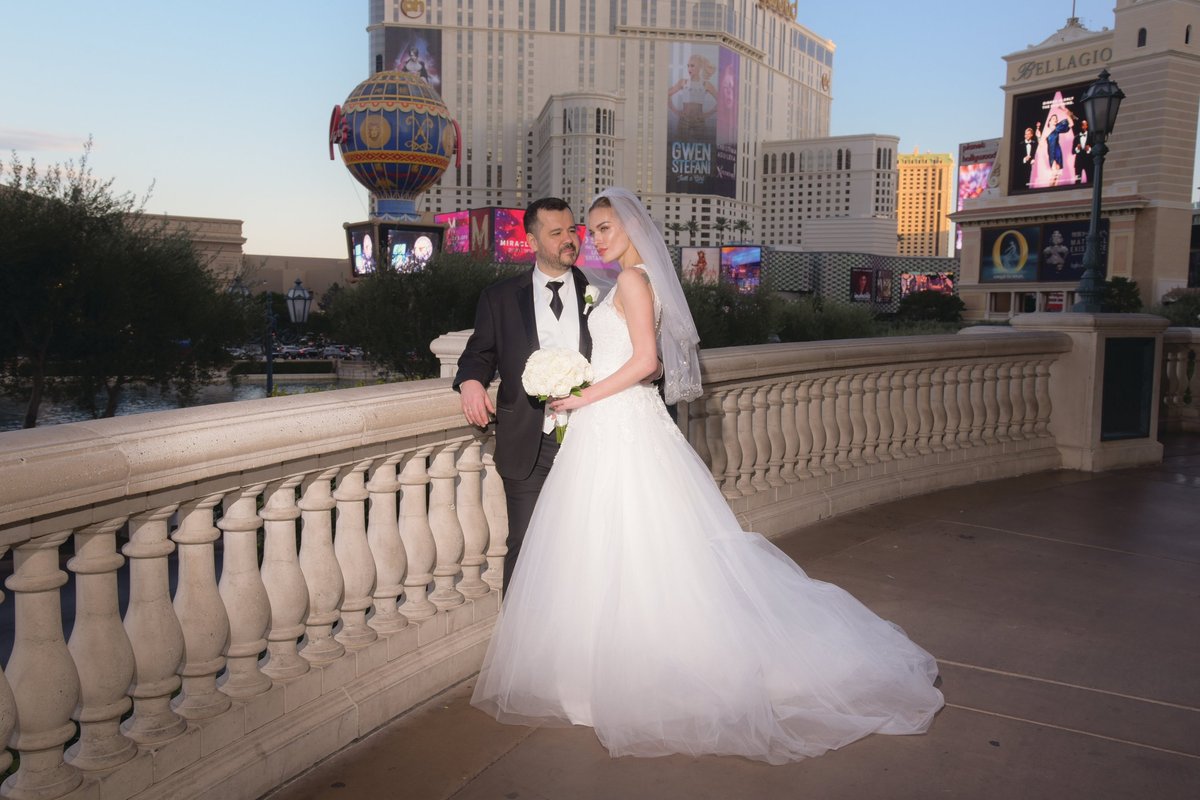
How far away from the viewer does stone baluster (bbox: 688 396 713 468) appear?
5652mm

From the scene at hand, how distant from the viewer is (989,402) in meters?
8.38

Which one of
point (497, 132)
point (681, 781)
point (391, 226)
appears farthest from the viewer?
point (497, 132)

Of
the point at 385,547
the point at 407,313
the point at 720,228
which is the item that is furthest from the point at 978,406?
the point at 720,228

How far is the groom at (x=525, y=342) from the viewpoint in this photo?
389 centimetres

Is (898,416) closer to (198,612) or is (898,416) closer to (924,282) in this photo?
(198,612)

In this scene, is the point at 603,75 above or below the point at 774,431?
above

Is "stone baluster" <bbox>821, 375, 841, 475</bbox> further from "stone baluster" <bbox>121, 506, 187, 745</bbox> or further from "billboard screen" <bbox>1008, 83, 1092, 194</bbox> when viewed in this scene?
"billboard screen" <bbox>1008, 83, 1092, 194</bbox>

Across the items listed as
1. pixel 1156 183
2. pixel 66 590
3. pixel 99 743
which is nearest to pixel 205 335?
pixel 66 590

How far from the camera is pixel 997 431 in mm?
8500

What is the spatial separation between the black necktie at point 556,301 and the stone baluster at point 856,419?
3624 mm

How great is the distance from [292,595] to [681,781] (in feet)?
4.55

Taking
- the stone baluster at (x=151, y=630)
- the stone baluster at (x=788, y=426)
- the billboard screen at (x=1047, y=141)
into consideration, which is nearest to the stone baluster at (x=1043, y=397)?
the stone baluster at (x=788, y=426)

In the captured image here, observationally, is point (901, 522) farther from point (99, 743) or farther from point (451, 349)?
point (99, 743)

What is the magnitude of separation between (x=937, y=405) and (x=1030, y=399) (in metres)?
1.41
